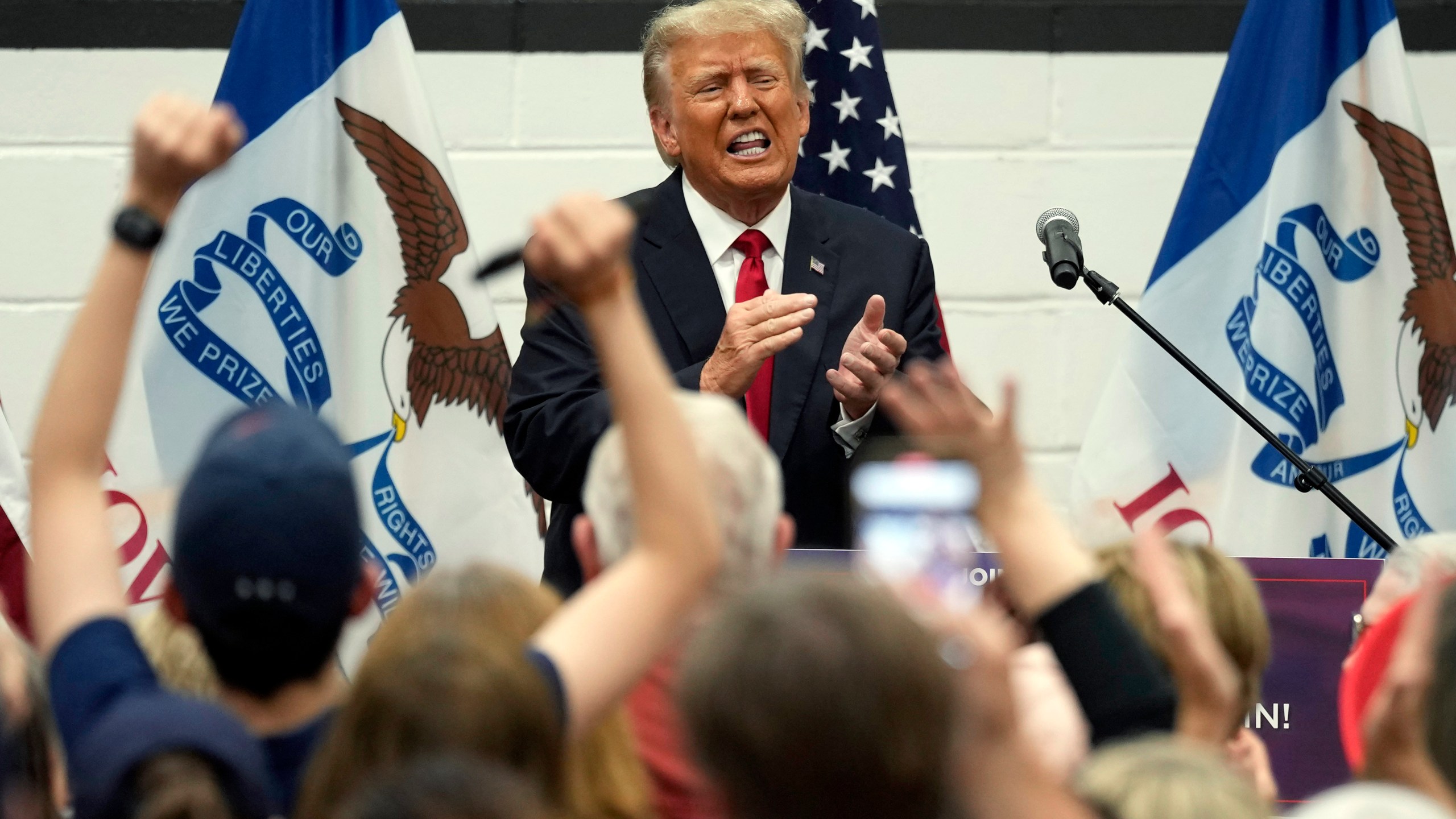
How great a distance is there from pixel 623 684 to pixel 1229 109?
234 cm

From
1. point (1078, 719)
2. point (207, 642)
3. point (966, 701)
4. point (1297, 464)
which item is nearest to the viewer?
point (966, 701)

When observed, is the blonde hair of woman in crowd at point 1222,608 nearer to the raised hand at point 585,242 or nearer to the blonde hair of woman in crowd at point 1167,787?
the blonde hair of woman in crowd at point 1167,787

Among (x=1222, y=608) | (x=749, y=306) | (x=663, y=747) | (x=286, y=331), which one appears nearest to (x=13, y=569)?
(x=286, y=331)

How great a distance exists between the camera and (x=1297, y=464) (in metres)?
2.05

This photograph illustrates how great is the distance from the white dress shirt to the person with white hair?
4.43ft

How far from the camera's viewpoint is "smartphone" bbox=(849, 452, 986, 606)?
1792mm

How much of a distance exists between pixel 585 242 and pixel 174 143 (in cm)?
29

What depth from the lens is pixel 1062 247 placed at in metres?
2.16

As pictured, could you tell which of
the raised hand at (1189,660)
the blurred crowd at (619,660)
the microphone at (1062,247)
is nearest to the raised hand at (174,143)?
the blurred crowd at (619,660)

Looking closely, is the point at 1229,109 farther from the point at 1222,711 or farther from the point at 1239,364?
the point at 1222,711

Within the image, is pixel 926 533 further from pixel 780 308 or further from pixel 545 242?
pixel 545 242

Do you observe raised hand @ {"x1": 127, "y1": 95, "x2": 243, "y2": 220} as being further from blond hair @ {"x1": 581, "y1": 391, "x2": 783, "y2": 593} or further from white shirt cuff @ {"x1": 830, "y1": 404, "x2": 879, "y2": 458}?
white shirt cuff @ {"x1": 830, "y1": 404, "x2": 879, "y2": 458}

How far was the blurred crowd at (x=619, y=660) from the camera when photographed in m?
0.78

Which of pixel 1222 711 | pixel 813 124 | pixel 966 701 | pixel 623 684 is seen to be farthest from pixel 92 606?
pixel 813 124
